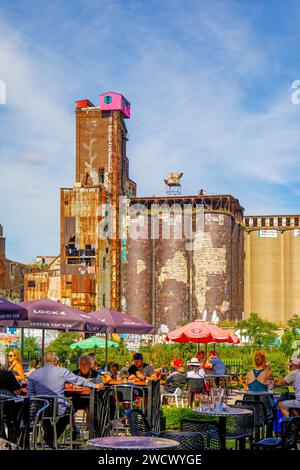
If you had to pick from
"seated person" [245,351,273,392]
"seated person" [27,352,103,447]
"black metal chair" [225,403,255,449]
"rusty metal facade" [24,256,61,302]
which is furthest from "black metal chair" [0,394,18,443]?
"rusty metal facade" [24,256,61,302]

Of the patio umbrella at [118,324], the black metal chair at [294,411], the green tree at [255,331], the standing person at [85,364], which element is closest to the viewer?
the black metal chair at [294,411]

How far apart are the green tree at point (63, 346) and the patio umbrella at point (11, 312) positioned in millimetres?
19167

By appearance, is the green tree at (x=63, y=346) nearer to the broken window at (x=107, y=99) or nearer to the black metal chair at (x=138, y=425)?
the black metal chair at (x=138, y=425)

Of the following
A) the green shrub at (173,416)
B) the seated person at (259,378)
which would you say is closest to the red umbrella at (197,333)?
the green shrub at (173,416)

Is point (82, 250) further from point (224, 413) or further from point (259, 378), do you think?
point (224, 413)

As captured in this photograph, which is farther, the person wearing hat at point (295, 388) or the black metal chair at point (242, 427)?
the person wearing hat at point (295, 388)

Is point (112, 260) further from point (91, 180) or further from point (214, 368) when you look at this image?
point (214, 368)

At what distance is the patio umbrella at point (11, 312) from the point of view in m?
13.2

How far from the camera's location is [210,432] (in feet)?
23.2

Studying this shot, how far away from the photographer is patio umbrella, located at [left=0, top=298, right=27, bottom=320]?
13156 millimetres

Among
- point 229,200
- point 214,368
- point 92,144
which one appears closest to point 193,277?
point 229,200

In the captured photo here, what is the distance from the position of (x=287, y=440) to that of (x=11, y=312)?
6703 millimetres

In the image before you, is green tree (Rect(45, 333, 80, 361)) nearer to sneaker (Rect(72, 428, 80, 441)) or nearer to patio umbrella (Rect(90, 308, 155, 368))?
patio umbrella (Rect(90, 308, 155, 368))

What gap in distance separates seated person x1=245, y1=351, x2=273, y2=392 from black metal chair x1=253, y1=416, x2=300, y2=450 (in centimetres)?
360
